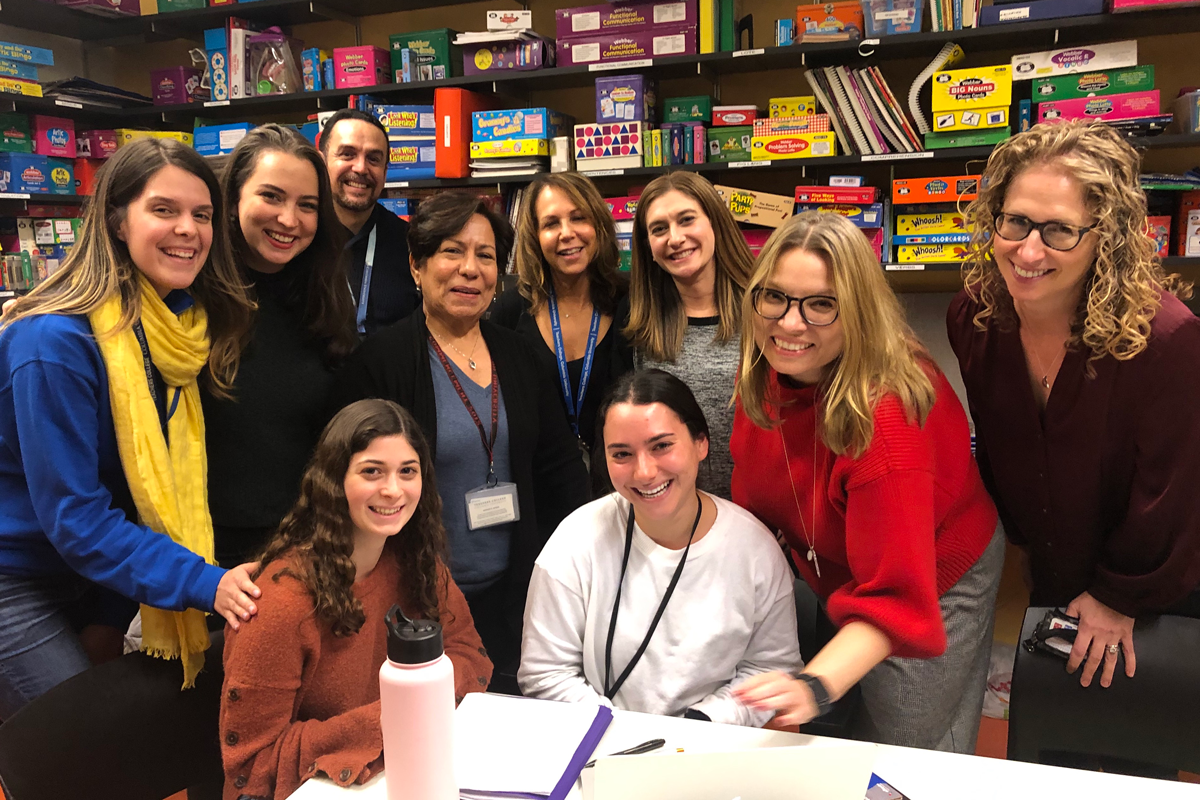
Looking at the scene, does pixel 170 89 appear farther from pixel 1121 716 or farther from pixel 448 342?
pixel 1121 716

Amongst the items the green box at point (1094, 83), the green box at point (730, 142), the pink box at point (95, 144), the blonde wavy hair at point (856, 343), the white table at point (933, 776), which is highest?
the pink box at point (95, 144)

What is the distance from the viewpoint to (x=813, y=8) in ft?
11.3

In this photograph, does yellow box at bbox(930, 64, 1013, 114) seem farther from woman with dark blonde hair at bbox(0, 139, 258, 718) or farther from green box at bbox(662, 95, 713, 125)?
woman with dark blonde hair at bbox(0, 139, 258, 718)

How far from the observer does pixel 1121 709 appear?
1.43 m

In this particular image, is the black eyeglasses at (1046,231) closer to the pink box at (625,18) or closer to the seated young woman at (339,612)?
the seated young woman at (339,612)

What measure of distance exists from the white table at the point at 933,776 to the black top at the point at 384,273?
167cm

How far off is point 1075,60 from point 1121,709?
2.70 metres

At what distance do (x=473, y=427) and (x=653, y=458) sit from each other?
59 centimetres

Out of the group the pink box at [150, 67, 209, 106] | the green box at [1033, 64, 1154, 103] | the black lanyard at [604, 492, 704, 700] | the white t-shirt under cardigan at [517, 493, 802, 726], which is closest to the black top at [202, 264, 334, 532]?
the white t-shirt under cardigan at [517, 493, 802, 726]

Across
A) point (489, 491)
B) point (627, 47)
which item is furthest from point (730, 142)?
point (489, 491)

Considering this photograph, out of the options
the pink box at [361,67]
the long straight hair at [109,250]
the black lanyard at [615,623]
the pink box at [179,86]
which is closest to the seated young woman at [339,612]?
the black lanyard at [615,623]

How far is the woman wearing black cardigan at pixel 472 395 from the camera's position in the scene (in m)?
1.91

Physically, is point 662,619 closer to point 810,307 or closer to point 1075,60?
point 810,307

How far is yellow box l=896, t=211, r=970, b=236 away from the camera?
3404mm
